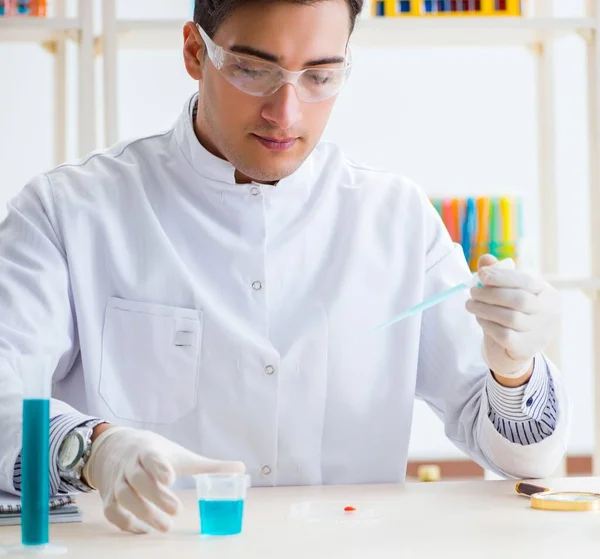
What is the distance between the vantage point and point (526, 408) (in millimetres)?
1558

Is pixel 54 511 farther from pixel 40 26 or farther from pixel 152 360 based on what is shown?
pixel 40 26

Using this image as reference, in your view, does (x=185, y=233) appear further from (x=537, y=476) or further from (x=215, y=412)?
(x=537, y=476)

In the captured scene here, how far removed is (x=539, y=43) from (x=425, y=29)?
0.34 meters

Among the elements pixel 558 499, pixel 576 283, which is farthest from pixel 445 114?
pixel 558 499

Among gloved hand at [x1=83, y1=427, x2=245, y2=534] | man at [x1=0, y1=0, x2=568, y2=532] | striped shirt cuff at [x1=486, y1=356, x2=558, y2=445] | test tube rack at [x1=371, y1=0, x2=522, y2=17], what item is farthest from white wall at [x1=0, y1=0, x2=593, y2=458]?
gloved hand at [x1=83, y1=427, x2=245, y2=534]

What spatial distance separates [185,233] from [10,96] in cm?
161

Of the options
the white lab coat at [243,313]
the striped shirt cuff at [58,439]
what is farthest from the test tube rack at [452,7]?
the striped shirt cuff at [58,439]

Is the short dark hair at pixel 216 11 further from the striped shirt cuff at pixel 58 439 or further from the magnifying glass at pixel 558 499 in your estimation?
the magnifying glass at pixel 558 499

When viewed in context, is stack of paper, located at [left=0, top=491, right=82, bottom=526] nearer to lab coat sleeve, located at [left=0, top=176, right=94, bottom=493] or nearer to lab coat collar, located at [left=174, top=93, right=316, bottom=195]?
lab coat sleeve, located at [left=0, top=176, right=94, bottom=493]

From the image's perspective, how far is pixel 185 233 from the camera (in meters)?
1.79

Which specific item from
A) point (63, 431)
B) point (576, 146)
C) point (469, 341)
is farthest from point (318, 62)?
point (576, 146)

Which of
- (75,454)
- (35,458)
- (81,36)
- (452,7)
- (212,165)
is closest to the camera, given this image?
(35,458)

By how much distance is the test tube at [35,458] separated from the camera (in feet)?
3.47

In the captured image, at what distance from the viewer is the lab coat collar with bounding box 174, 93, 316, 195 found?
178 cm
